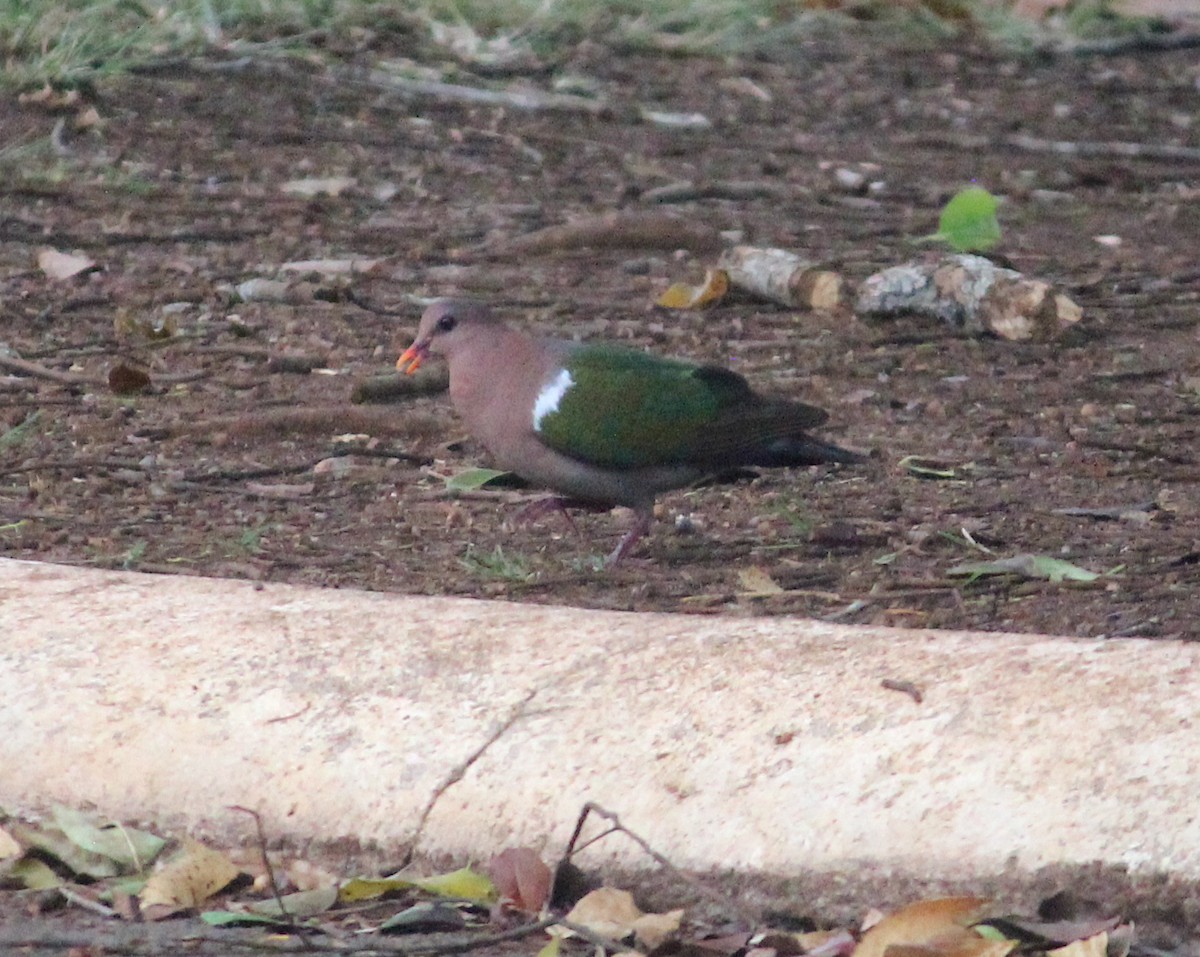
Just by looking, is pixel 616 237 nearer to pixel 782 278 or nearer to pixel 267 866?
pixel 782 278

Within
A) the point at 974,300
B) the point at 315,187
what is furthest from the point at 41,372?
the point at 974,300

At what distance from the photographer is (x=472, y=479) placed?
518cm

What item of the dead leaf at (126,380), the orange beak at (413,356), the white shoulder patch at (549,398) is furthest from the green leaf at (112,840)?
the dead leaf at (126,380)

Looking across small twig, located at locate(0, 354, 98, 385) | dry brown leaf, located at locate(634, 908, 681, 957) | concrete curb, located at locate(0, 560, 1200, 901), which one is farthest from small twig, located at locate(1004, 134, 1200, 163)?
dry brown leaf, located at locate(634, 908, 681, 957)

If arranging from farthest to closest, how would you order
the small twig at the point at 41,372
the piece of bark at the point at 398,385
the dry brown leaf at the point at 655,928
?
1. the small twig at the point at 41,372
2. the piece of bark at the point at 398,385
3. the dry brown leaf at the point at 655,928

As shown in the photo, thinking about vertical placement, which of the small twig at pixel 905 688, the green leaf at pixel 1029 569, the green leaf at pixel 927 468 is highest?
the small twig at pixel 905 688

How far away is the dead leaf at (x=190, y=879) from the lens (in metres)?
3.05

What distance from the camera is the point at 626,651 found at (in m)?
3.42

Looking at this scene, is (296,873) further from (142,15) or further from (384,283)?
(142,15)

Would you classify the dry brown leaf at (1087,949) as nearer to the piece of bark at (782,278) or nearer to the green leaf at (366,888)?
the green leaf at (366,888)

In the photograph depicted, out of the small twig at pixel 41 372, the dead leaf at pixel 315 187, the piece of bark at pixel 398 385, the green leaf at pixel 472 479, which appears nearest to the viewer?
the green leaf at pixel 472 479

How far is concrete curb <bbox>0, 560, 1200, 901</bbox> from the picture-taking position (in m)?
3.03

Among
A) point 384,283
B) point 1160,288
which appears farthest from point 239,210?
point 1160,288

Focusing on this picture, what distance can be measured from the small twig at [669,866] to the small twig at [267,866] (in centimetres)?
39
